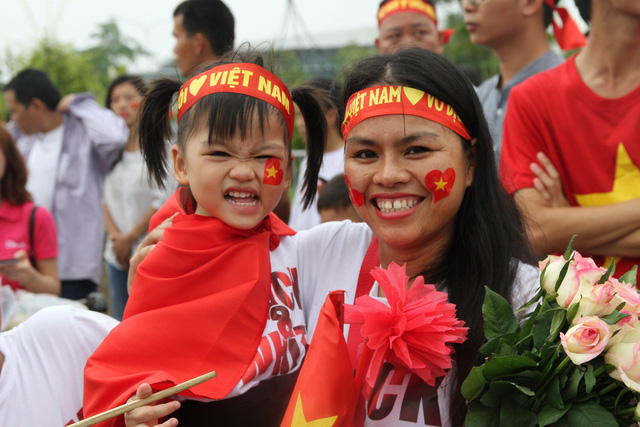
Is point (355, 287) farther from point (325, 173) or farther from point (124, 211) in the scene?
point (124, 211)

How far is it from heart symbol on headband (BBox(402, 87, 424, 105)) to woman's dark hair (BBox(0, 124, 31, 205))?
10.7 feet

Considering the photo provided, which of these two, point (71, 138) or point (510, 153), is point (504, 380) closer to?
point (510, 153)

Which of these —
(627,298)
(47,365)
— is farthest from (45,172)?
(627,298)

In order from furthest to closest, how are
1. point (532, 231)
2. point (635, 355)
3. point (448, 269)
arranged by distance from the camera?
point (532, 231) < point (448, 269) < point (635, 355)

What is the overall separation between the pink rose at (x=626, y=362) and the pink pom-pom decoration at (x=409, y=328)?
37 cm

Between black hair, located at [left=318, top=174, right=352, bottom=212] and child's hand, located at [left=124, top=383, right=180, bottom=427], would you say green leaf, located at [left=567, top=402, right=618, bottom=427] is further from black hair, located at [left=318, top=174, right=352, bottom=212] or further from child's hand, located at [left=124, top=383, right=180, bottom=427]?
black hair, located at [left=318, top=174, right=352, bottom=212]

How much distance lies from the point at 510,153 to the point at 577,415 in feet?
4.97

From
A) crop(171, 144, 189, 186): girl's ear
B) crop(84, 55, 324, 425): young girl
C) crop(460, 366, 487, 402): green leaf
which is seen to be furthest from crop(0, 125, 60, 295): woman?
crop(460, 366, 487, 402): green leaf

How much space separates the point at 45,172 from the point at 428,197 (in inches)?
172

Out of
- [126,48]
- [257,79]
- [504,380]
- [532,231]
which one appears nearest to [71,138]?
[257,79]

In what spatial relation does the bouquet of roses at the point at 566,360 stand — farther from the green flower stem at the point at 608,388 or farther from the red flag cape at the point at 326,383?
the red flag cape at the point at 326,383

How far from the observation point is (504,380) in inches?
62.5

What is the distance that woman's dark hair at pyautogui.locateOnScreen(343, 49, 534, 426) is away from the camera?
6.71 ft

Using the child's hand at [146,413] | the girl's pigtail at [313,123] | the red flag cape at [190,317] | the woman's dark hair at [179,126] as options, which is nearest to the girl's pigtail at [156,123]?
the woman's dark hair at [179,126]
